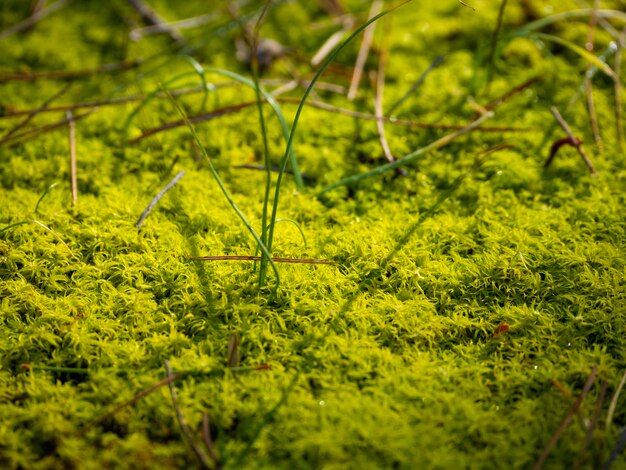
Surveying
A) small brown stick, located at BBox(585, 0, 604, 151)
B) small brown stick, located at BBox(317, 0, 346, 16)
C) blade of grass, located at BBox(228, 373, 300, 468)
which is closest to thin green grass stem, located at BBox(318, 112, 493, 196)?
small brown stick, located at BBox(585, 0, 604, 151)

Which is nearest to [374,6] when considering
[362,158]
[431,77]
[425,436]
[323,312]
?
[431,77]

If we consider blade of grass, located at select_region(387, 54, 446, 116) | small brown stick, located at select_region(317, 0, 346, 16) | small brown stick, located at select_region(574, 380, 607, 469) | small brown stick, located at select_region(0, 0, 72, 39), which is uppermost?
small brown stick, located at select_region(0, 0, 72, 39)

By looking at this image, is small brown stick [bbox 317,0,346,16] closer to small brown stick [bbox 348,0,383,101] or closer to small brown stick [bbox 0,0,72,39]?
small brown stick [bbox 348,0,383,101]

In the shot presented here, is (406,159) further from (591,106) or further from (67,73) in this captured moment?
(67,73)

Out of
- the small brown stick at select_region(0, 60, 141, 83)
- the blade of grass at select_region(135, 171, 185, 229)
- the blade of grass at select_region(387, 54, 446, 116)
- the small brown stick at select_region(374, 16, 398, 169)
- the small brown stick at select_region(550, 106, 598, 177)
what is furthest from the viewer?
the small brown stick at select_region(0, 60, 141, 83)

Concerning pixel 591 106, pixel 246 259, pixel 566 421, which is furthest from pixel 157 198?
pixel 591 106

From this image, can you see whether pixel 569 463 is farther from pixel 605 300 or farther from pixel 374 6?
pixel 374 6
